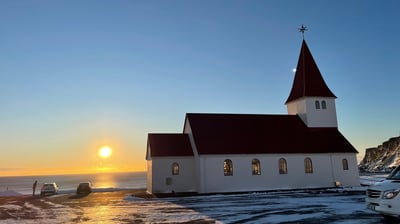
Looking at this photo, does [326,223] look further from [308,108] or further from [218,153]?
[308,108]

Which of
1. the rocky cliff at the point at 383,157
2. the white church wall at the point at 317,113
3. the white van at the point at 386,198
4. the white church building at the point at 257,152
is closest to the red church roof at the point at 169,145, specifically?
the white church building at the point at 257,152

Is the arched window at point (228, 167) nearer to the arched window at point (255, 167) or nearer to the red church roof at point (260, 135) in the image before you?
the red church roof at point (260, 135)

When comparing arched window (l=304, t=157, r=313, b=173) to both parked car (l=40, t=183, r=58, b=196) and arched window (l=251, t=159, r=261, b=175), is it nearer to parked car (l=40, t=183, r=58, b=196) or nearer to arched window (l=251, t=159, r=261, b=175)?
arched window (l=251, t=159, r=261, b=175)

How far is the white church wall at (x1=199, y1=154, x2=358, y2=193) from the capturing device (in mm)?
30219

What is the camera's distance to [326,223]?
43.9 feet

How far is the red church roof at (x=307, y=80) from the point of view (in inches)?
1422

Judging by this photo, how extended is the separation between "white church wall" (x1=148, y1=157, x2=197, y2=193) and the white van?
66.9 ft

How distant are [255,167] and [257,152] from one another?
56.3 inches

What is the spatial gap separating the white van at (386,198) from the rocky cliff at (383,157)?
73.5m

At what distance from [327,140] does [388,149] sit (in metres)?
71.5

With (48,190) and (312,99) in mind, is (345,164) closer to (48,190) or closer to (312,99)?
(312,99)

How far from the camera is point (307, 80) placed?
3678 cm

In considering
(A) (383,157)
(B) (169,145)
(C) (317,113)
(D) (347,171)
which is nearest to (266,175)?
(D) (347,171)

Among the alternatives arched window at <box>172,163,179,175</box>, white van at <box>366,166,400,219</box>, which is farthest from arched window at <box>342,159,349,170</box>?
white van at <box>366,166,400,219</box>
